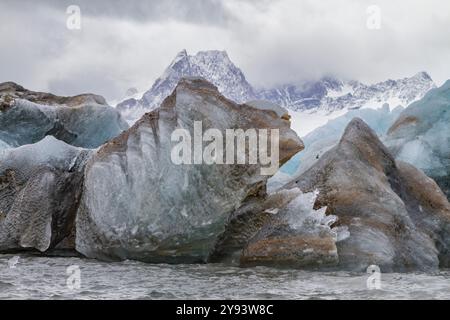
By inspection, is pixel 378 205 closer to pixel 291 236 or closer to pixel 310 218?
pixel 310 218

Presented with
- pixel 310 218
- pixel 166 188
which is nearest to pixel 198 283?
pixel 166 188

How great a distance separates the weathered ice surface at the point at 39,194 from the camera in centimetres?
1135

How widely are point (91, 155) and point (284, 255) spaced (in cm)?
420

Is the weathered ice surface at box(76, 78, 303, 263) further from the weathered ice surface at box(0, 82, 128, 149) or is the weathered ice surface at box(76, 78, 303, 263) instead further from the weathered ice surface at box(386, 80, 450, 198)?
the weathered ice surface at box(386, 80, 450, 198)

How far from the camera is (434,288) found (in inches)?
320

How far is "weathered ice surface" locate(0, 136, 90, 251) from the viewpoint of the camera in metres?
11.4

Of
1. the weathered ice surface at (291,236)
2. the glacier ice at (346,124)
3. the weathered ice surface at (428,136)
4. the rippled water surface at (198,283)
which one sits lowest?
the rippled water surface at (198,283)

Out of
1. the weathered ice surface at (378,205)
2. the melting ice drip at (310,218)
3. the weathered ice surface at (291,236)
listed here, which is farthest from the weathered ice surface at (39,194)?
the weathered ice surface at (378,205)

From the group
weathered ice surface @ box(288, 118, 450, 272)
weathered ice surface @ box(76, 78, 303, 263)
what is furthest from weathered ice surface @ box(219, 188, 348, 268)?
weathered ice surface @ box(76, 78, 303, 263)

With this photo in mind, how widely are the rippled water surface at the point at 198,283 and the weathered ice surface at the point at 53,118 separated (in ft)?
17.7

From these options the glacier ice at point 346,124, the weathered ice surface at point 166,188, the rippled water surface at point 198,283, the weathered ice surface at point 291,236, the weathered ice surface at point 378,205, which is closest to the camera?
the rippled water surface at point 198,283

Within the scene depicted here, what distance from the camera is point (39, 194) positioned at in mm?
11516

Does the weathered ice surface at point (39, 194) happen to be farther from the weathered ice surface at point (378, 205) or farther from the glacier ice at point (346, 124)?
the glacier ice at point (346, 124)
